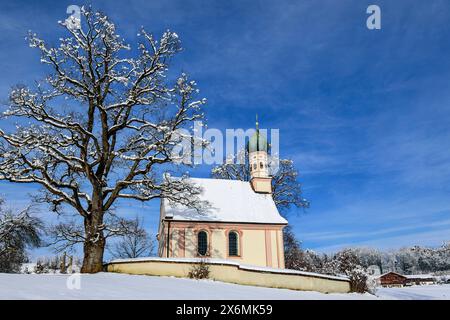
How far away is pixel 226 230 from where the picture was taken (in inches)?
1276

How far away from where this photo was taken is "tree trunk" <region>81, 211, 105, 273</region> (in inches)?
791

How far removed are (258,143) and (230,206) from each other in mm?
8746

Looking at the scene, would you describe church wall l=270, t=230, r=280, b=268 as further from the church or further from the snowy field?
the snowy field

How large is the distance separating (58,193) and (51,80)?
5917 mm

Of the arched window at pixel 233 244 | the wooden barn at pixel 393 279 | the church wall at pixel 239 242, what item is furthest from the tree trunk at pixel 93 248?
the wooden barn at pixel 393 279

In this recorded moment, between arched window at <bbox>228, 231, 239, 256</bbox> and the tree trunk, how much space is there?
1354 cm

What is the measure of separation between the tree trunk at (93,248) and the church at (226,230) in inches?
395

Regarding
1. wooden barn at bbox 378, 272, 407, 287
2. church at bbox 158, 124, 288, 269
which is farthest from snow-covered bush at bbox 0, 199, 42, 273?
wooden barn at bbox 378, 272, 407, 287

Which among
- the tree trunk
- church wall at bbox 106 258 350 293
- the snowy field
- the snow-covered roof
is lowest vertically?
the snowy field

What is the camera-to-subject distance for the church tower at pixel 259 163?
3775 cm

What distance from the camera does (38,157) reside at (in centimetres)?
2058

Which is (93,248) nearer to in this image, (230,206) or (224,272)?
(224,272)

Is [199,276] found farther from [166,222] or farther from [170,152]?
[166,222]
